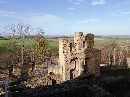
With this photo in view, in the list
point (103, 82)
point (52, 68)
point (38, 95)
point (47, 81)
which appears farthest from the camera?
point (52, 68)

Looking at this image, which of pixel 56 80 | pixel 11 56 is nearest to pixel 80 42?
pixel 56 80

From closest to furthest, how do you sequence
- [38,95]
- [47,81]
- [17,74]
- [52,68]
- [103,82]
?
[38,95] < [103,82] < [47,81] < [52,68] < [17,74]

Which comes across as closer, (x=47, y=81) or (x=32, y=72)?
(x=47, y=81)

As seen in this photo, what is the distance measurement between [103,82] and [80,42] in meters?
8.41

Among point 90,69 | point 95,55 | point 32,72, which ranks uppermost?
point 95,55

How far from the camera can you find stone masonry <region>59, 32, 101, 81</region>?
17172mm

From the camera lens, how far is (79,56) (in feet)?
58.8

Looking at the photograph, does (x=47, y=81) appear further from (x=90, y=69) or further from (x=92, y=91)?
(x=92, y=91)

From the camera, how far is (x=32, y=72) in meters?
25.0

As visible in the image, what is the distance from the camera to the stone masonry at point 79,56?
1717 centimetres

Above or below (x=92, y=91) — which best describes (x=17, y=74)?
below

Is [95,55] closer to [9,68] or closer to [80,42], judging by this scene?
[80,42]

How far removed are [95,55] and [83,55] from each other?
52.3 inches

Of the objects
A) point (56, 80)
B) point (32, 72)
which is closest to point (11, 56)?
point (32, 72)
